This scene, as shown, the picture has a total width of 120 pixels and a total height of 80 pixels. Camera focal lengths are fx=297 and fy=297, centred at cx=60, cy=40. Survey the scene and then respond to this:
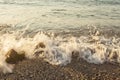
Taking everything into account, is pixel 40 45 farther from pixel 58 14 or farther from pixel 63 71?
pixel 58 14

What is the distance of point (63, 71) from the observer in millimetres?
8875

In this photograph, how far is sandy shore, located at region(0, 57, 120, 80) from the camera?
8422mm

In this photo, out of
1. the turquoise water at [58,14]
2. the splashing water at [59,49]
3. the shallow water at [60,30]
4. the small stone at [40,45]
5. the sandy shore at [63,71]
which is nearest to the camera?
the sandy shore at [63,71]

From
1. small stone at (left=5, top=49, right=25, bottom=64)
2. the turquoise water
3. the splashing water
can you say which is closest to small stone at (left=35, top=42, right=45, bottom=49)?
the splashing water

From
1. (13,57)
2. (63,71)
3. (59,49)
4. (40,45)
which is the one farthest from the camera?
(40,45)

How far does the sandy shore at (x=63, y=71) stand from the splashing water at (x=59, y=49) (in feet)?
0.98

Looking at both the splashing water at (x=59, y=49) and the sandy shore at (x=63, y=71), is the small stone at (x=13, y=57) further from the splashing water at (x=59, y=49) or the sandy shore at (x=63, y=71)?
the sandy shore at (x=63, y=71)

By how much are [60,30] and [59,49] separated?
10.6 ft

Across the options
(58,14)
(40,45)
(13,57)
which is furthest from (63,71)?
(58,14)

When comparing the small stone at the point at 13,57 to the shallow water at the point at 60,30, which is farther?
the shallow water at the point at 60,30

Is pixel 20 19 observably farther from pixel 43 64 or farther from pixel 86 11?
pixel 43 64

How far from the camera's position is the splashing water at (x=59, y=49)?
32.3ft

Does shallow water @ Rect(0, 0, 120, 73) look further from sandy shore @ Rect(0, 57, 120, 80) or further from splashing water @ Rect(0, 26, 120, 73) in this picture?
sandy shore @ Rect(0, 57, 120, 80)

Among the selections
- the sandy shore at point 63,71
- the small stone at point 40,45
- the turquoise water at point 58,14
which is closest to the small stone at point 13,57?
the sandy shore at point 63,71
